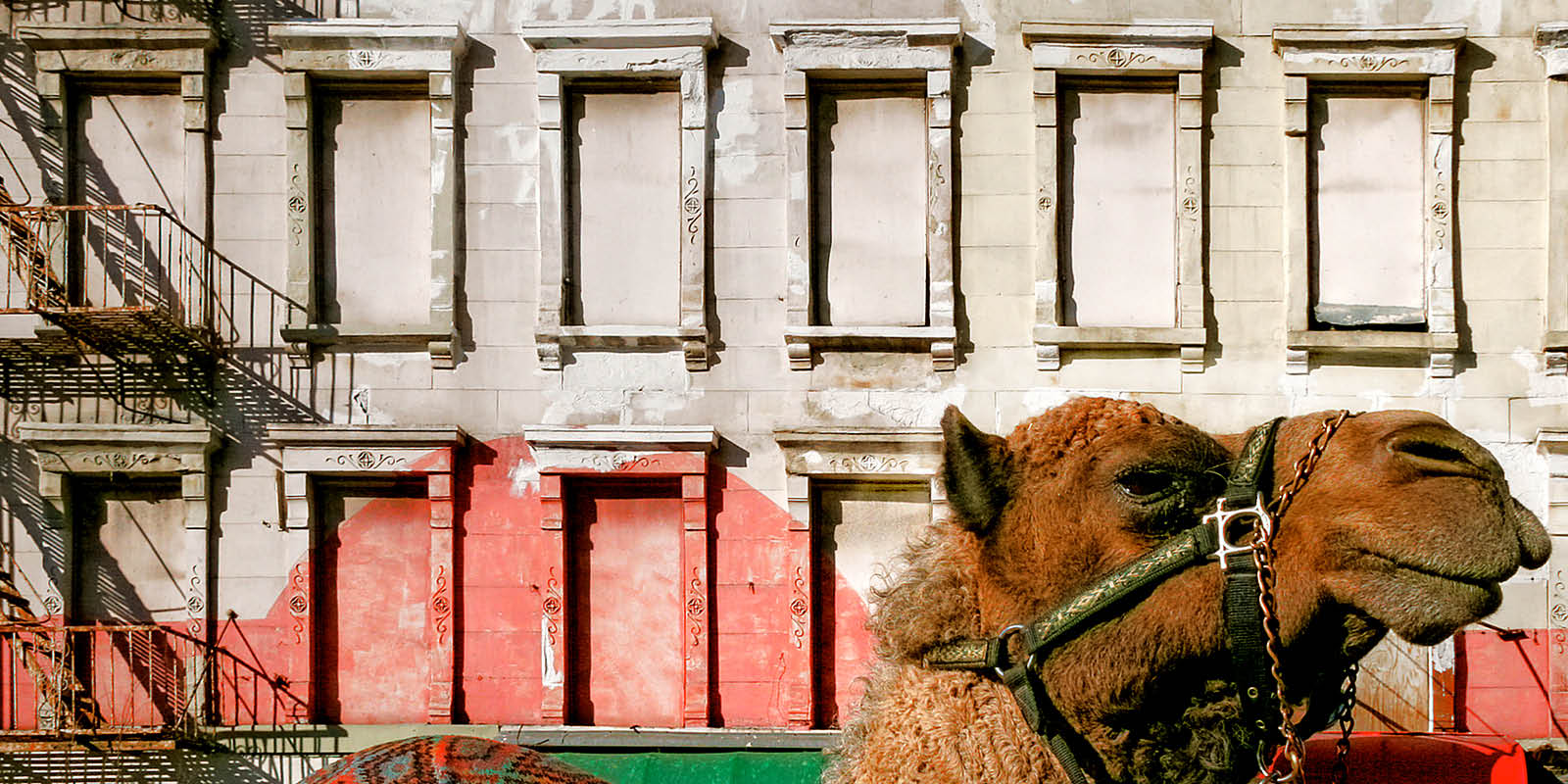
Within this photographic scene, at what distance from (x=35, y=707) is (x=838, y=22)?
29.1ft

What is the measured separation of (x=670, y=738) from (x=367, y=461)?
3.47 metres

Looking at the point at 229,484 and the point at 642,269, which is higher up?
the point at 642,269

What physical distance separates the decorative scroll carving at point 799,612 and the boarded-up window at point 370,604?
123 inches

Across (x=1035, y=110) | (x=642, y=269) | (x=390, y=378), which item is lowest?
(x=390, y=378)

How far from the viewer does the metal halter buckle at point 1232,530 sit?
2.99 m

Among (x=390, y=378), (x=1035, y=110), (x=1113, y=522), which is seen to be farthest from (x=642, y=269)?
(x=1113, y=522)

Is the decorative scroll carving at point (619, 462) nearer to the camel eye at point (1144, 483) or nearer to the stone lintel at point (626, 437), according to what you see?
the stone lintel at point (626, 437)

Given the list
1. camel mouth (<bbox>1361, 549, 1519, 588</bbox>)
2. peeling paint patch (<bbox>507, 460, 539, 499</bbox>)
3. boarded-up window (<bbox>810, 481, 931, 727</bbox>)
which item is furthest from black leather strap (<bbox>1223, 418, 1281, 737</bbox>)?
peeling paint patch (<bbox>507, 460, 539, 499</bbox>)

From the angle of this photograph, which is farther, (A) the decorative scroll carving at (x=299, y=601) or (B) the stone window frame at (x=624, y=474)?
(A) the decorative scroll carving at (x=299, y=601)

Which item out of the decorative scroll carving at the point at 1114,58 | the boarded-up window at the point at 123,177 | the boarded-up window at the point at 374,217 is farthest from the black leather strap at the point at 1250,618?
the boarded-up window at the point at 123,177

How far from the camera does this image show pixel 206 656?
1361cm

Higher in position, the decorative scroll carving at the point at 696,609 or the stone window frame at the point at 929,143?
the stone window frame at the point at 929,143

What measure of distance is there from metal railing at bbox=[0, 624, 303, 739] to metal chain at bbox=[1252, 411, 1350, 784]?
11.9 m

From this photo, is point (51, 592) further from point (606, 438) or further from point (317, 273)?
point (606, 438)
